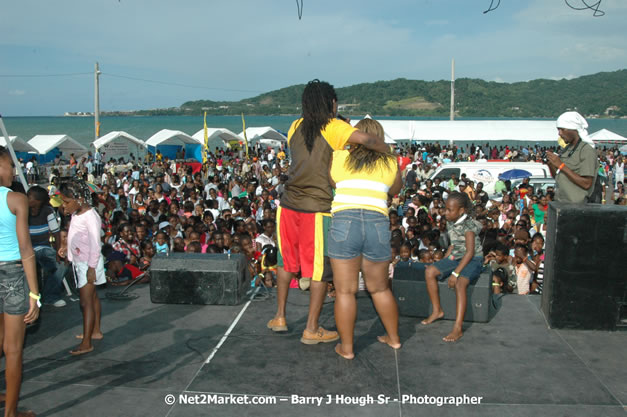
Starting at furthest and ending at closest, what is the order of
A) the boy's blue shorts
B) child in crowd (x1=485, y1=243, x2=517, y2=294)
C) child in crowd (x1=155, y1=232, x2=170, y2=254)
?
child in crowd (x1=155, y1=232, x2=170, y2=254)
child in crowd (x1=485, y1=243, x2=517, y2=294)
the boy's blue shorts

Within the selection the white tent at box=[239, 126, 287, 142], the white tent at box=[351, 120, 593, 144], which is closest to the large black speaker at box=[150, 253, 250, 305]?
the white tent at box=[351, 120, 593, 144]

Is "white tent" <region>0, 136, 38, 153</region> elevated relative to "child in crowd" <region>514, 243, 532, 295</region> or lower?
elevated

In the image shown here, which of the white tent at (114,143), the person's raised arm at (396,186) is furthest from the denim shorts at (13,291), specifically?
the white tent at (114,143)

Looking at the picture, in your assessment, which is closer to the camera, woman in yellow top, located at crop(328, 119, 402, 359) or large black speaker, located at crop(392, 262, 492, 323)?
woman in yellow top, located at crop(328, 119, 402, 359)

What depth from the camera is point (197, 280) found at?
518 centimetres

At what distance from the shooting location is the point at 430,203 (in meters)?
12.5

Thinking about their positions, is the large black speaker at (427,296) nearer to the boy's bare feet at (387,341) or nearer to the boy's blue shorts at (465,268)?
the boy's blue shorts at (465,268)

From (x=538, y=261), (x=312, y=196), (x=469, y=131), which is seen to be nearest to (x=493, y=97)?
(x=469, y=131)

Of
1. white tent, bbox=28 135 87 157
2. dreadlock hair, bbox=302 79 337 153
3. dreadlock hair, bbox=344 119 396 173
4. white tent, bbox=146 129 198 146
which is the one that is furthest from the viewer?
white tent, bbox=146 129 198 146

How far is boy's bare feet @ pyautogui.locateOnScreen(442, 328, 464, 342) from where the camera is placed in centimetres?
425

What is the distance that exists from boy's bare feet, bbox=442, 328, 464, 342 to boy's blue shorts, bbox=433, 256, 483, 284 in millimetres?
480

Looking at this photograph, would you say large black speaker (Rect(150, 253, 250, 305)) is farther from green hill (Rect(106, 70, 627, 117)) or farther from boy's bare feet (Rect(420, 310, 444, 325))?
green hill (Rect(106, 70, 627, 117))

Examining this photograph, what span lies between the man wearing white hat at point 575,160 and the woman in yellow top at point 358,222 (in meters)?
1.68

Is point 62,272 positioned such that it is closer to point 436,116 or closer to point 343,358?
point 343,358
